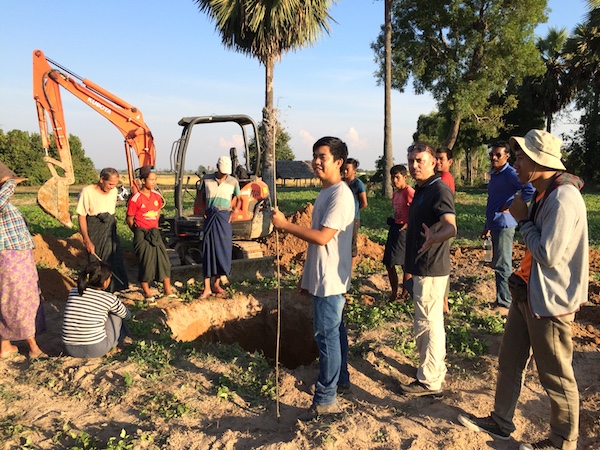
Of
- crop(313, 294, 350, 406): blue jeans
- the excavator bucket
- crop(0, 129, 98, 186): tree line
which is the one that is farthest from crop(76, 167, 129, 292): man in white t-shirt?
crop(0, 129, 98, 186): tree line

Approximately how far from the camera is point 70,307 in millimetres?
4121

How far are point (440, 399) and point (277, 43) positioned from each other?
601 inches

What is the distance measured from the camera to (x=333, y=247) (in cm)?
316

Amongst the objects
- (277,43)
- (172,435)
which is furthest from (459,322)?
(277,43)

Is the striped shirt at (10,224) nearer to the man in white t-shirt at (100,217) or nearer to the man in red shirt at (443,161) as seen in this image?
the man in white t-shirt at (100,217)

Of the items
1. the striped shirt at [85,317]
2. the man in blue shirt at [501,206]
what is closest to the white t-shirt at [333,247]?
the striped shirt at [85,317]

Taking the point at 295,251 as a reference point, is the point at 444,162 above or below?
above

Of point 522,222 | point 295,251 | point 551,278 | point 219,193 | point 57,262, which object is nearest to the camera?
point 551,278

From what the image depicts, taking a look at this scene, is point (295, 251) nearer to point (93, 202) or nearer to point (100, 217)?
point (100, 217)

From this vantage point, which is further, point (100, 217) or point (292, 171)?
point (292, 171)

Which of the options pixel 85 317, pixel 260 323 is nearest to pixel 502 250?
pixel 260 323

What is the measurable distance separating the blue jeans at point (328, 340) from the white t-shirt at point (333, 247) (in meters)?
0.10

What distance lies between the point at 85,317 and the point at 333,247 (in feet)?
7.84

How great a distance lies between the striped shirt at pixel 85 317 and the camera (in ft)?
13.4
